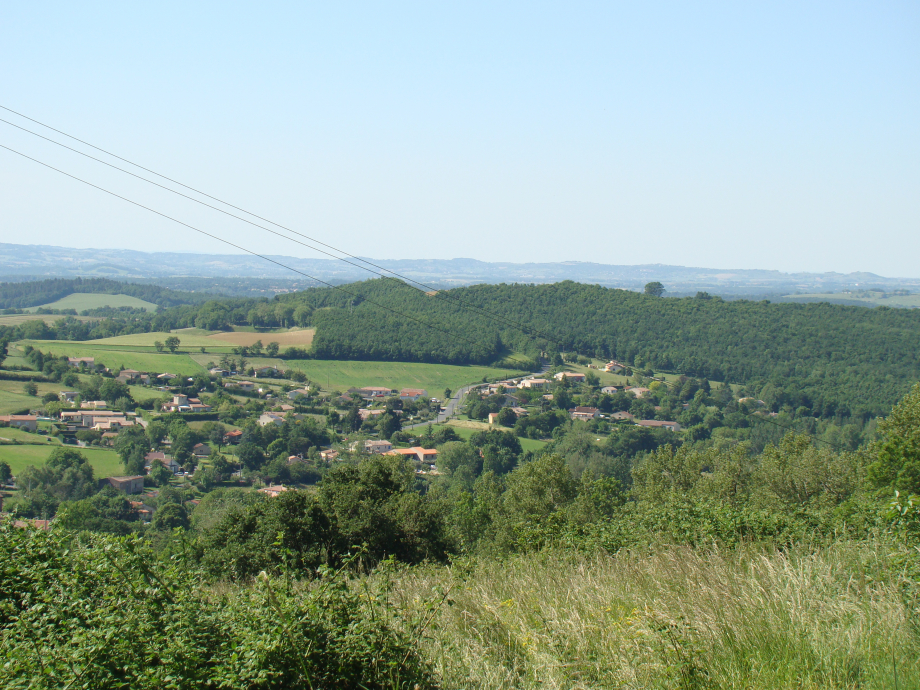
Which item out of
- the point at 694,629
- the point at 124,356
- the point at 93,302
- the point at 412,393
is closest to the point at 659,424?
the point at 412,393

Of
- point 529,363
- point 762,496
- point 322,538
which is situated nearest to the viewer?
point 322,538

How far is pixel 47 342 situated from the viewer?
49.7 meters

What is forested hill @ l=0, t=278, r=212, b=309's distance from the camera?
86.6 m

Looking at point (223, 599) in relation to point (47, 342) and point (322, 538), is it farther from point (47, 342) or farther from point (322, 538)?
point (47, 342)

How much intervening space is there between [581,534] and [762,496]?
6415 millimetres

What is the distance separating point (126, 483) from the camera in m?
24.2

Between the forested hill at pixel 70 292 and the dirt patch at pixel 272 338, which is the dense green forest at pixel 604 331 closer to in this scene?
the dirt patch at pixel 272 338

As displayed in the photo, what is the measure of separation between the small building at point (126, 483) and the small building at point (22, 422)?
23.1 feet

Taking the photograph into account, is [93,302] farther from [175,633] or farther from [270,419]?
[175,633]

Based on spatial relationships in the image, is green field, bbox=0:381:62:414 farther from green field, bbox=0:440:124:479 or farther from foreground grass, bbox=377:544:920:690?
foreground grass, bbox=377:544:920:690

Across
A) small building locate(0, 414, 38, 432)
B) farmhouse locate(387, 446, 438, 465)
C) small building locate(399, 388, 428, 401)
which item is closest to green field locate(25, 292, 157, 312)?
small building locate(399, 388, 428, 401)

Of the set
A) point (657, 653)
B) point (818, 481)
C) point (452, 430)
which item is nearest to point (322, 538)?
point (657, 653)

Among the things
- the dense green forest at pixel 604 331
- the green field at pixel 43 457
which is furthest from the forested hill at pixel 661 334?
the green field at pixel 43 457

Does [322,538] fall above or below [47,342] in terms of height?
above
